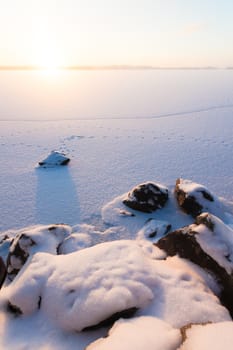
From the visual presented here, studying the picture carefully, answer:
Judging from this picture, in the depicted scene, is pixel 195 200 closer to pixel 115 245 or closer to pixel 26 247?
pixel 115 245

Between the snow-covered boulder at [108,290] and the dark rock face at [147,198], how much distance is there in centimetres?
246

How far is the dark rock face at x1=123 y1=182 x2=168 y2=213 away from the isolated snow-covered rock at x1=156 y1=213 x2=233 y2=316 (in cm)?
206

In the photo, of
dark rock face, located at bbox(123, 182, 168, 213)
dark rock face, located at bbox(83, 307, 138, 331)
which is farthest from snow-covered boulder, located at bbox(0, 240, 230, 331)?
dark rock face, located at bbox(123, 182, 168, 213)

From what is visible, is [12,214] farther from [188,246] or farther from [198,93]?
[198,93]

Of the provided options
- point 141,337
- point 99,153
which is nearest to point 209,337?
point 141,337

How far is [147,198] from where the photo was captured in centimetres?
553

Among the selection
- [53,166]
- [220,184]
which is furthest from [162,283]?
[53,166]

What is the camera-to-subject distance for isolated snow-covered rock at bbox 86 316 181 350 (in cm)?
192

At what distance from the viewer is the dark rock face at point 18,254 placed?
3.61 meters

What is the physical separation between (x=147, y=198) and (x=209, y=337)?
3.67 meters

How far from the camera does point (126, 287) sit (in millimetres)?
2514

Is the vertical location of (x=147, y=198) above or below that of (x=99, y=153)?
below

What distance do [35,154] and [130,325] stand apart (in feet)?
22.5

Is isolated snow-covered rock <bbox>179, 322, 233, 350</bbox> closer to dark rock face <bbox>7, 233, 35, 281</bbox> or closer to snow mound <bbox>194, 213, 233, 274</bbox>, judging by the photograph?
snow mound <bbox>194, 213, 233, 274</bbox>
